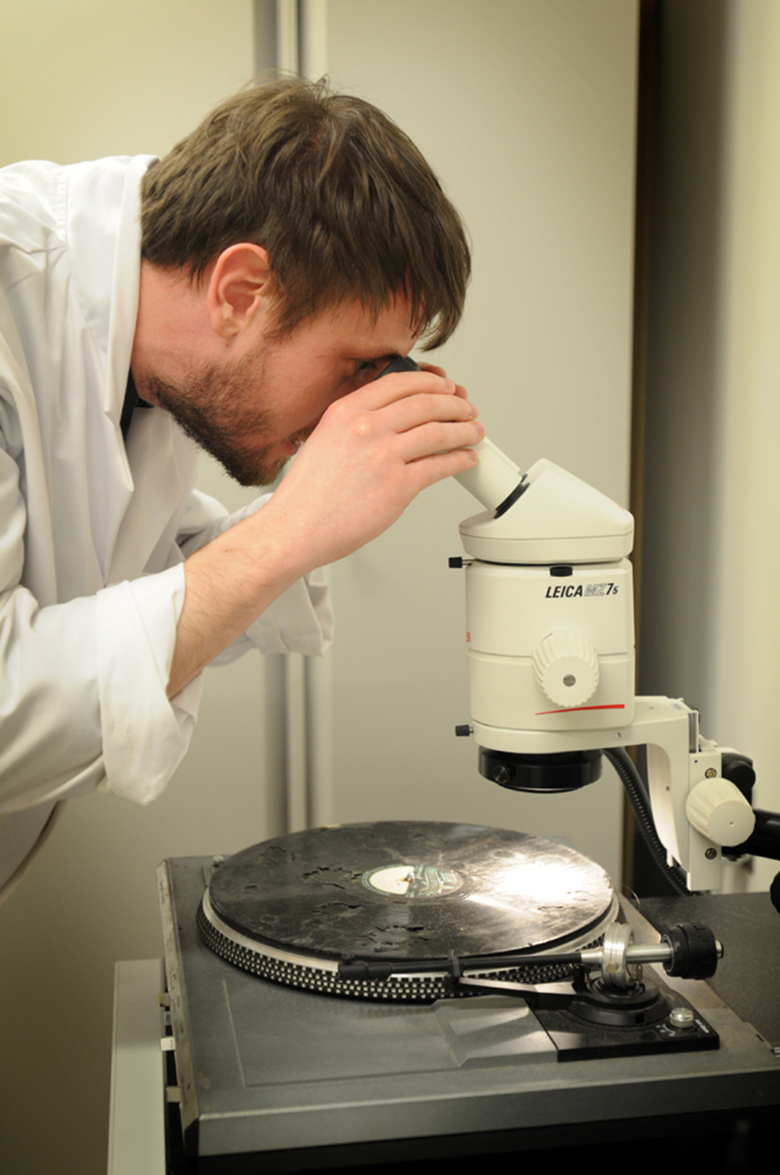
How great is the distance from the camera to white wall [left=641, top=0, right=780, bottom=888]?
1382mm

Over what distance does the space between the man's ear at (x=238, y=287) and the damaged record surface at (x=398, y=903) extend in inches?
20.3

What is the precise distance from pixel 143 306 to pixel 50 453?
0.17 m

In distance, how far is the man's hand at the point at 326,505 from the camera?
79 cm

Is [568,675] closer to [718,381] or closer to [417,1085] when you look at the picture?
[417,1085]

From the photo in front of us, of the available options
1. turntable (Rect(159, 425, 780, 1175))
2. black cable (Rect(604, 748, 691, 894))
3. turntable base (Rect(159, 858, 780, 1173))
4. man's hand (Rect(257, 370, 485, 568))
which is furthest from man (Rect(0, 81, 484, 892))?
black cable (Rect(604, 748, 691, 894))

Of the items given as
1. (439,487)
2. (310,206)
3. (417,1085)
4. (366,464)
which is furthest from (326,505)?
(439,487)

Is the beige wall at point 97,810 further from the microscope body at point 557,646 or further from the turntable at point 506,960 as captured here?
the microscope body at point 557,646

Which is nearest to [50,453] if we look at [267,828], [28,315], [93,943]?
[28,315]

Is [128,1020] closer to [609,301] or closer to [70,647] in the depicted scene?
[70,647]

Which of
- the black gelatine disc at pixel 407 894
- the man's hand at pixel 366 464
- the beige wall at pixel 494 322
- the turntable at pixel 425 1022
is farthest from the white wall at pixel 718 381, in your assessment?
the man's hand at pixel 366 464

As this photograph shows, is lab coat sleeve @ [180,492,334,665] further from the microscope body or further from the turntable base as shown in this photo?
the turntable base

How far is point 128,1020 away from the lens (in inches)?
38.5

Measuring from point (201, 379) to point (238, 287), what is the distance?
0.10 meters

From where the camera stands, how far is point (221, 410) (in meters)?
1.02
